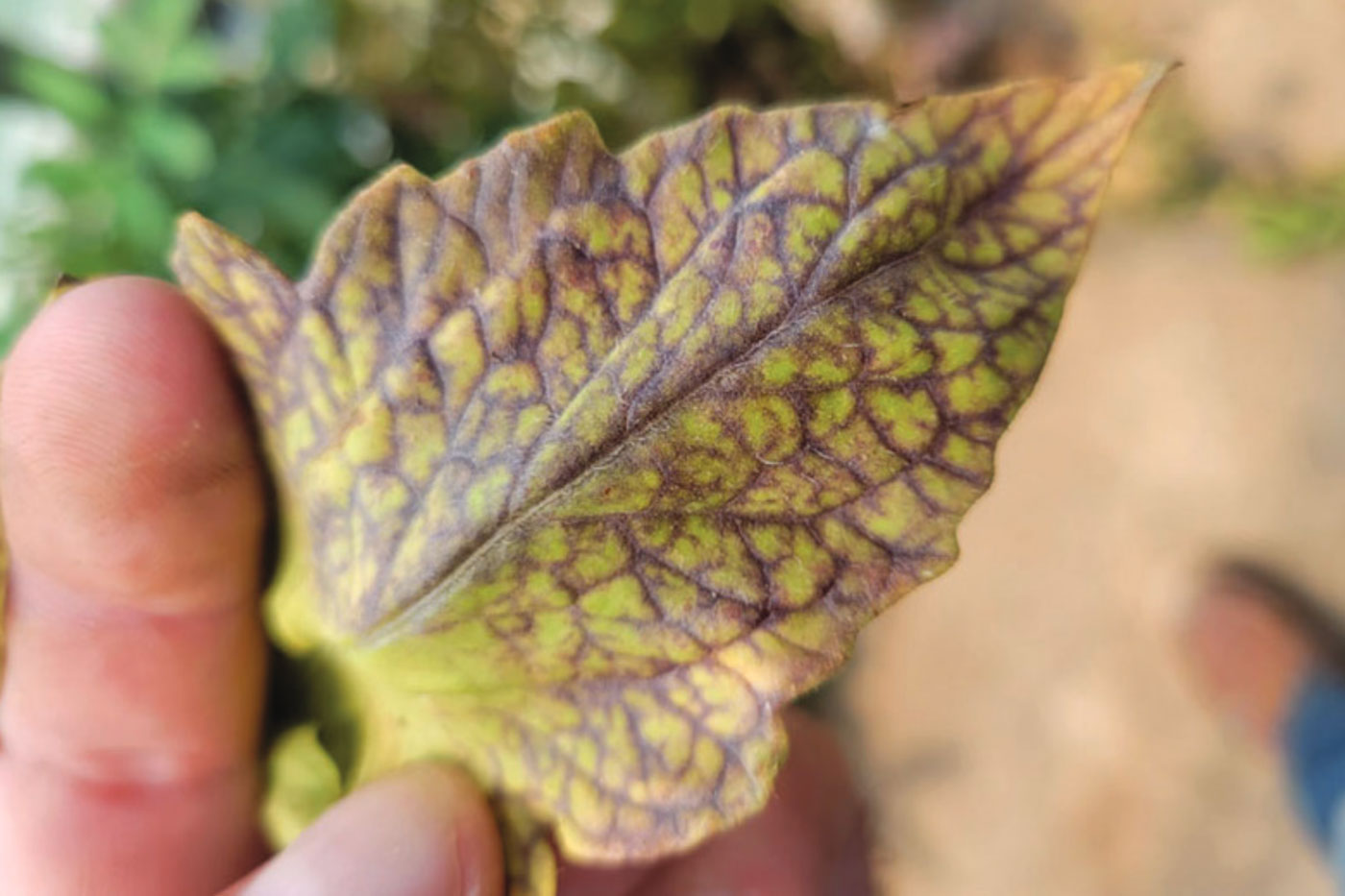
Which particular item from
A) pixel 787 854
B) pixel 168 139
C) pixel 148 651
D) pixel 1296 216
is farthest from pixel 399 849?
pixel 1296 216

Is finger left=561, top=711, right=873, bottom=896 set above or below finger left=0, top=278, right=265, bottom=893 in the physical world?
below

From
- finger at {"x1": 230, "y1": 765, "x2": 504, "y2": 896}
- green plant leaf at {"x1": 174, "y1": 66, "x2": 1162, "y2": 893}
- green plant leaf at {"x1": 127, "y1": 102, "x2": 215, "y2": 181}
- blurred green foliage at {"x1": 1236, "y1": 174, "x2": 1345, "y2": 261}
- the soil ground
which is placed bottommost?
the soil ground

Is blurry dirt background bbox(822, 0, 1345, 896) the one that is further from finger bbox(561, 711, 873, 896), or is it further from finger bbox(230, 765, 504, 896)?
finger bbox(230, 765, 504, 896)

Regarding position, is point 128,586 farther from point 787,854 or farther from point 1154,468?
point 1154,468

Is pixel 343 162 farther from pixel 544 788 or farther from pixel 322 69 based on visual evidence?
pixel 544 788

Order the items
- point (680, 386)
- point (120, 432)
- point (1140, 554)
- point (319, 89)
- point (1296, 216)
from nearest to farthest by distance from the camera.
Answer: point (680, 386) → point (120, 432) → point (319, 89) → point (1296, 216) → point (1140, 554)

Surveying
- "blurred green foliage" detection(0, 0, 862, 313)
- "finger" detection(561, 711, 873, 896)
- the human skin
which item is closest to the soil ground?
"blurred green foliage" detection(0, 0, 862, 313)

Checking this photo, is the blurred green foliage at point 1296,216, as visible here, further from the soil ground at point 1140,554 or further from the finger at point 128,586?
the finger at point 128,586

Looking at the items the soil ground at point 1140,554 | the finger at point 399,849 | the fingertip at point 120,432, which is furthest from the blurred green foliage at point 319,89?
the soil ground at point 1140,554
